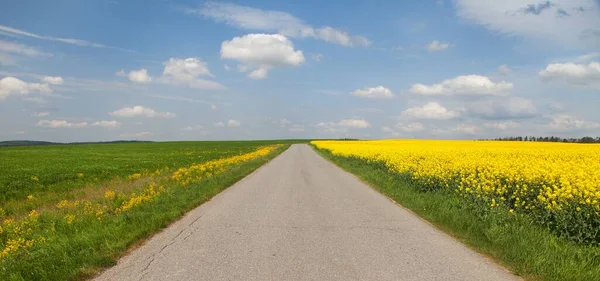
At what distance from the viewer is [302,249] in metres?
6.51

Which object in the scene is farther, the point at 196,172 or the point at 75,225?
the point at 196,172

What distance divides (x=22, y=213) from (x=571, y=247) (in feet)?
47.0

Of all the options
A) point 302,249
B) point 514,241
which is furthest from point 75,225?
point 514,241

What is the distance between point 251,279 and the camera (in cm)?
510

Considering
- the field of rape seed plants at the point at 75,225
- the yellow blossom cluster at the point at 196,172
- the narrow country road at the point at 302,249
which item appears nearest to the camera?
the narrow country road at the point at 302,249

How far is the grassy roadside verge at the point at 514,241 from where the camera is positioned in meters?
5.41

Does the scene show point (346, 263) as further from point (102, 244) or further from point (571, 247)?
point (102, 244)

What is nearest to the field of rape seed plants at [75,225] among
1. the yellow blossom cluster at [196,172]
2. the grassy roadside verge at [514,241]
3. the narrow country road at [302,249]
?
the narrow country road at [302,249]

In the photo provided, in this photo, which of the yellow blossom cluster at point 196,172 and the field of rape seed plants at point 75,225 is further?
the yellow blossom cluster at point 196,172

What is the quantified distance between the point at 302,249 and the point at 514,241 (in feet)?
11.2

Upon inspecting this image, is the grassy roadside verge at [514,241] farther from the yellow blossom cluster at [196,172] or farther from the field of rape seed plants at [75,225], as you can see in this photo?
the yellow blossom cluster at [196,172]

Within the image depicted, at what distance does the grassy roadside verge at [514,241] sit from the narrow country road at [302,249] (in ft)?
1.05

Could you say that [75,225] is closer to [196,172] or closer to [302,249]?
[302,249]

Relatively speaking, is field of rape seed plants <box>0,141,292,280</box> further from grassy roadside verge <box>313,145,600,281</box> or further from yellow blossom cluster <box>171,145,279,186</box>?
grassy roadside verge <box>313,145,600,281</box>
